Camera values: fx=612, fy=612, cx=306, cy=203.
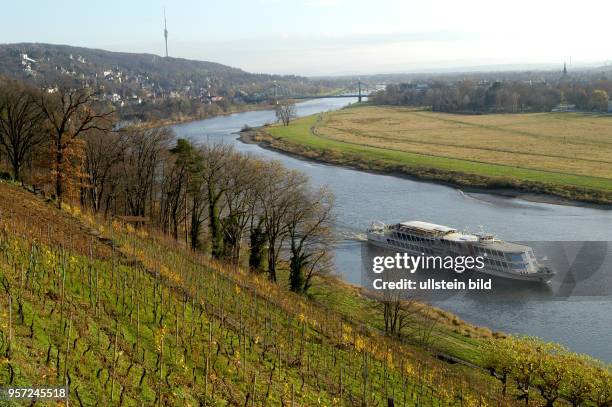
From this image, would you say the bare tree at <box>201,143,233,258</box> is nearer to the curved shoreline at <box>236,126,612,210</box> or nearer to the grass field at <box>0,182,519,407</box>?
the grass field at <box>0,182,519,407</box>

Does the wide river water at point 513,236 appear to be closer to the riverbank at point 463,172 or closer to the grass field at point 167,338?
the riverbank at point 463,172

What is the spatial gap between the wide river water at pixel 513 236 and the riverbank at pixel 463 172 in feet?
4.97

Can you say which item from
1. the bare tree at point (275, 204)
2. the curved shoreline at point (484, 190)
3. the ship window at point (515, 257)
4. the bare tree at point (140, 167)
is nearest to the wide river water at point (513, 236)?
the curved shoreline at point (484, 190)

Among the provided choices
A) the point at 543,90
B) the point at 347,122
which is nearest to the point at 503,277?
the point at 347,122

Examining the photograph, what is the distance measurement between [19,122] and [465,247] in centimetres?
2179

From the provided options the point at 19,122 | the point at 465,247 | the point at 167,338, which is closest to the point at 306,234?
the point at 465,247

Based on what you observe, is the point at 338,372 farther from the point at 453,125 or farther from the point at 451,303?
the point at 453,125

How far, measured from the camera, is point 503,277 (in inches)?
1101

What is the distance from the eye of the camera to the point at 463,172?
169 ft

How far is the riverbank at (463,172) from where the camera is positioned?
1716 inches

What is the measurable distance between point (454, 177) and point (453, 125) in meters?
39.8

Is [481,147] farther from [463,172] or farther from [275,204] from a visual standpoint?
[275,204]

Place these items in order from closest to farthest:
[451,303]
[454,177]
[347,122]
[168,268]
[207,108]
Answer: [168,268] → [451,303] → [454,177] → [347,122] → [207,108]

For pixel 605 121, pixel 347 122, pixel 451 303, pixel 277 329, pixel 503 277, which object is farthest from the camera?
pixel 347 122
